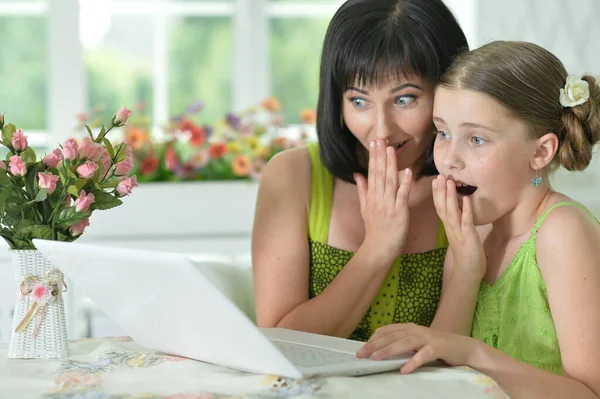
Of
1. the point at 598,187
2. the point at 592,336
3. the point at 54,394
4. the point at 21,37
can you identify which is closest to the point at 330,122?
the point at 592,336

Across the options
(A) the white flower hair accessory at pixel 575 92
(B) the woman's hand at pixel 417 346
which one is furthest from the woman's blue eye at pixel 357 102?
(B) the woman's hand at pixel 417 346

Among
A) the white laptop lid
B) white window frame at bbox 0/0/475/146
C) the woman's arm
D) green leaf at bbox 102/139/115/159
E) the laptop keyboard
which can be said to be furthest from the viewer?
white window frame at bbox 0/0/475/146

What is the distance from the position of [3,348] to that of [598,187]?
1933mm

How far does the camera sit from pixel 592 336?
1428mm

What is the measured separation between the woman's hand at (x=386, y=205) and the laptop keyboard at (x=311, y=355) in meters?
0.46

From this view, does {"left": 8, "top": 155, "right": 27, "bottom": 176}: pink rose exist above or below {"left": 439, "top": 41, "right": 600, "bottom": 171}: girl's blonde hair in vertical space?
below

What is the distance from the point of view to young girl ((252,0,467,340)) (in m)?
1.76

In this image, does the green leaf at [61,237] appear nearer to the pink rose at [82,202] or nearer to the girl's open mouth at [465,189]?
the pink rose at [82,202]

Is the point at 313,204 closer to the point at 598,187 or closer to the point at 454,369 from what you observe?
the point at 454,369

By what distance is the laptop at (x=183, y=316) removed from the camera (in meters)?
1.09

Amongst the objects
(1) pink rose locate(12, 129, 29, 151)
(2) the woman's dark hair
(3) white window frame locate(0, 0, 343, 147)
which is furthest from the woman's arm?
(3) white window frame locate(0, 0, 343, 147)

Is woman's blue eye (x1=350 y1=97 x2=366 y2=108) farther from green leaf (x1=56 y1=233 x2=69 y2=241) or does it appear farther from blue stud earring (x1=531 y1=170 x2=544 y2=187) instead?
green leaf (x1=56 y1=233 x2=69 y2=241)

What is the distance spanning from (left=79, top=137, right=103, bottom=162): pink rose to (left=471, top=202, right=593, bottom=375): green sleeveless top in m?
0.74

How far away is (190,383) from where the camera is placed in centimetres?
118
